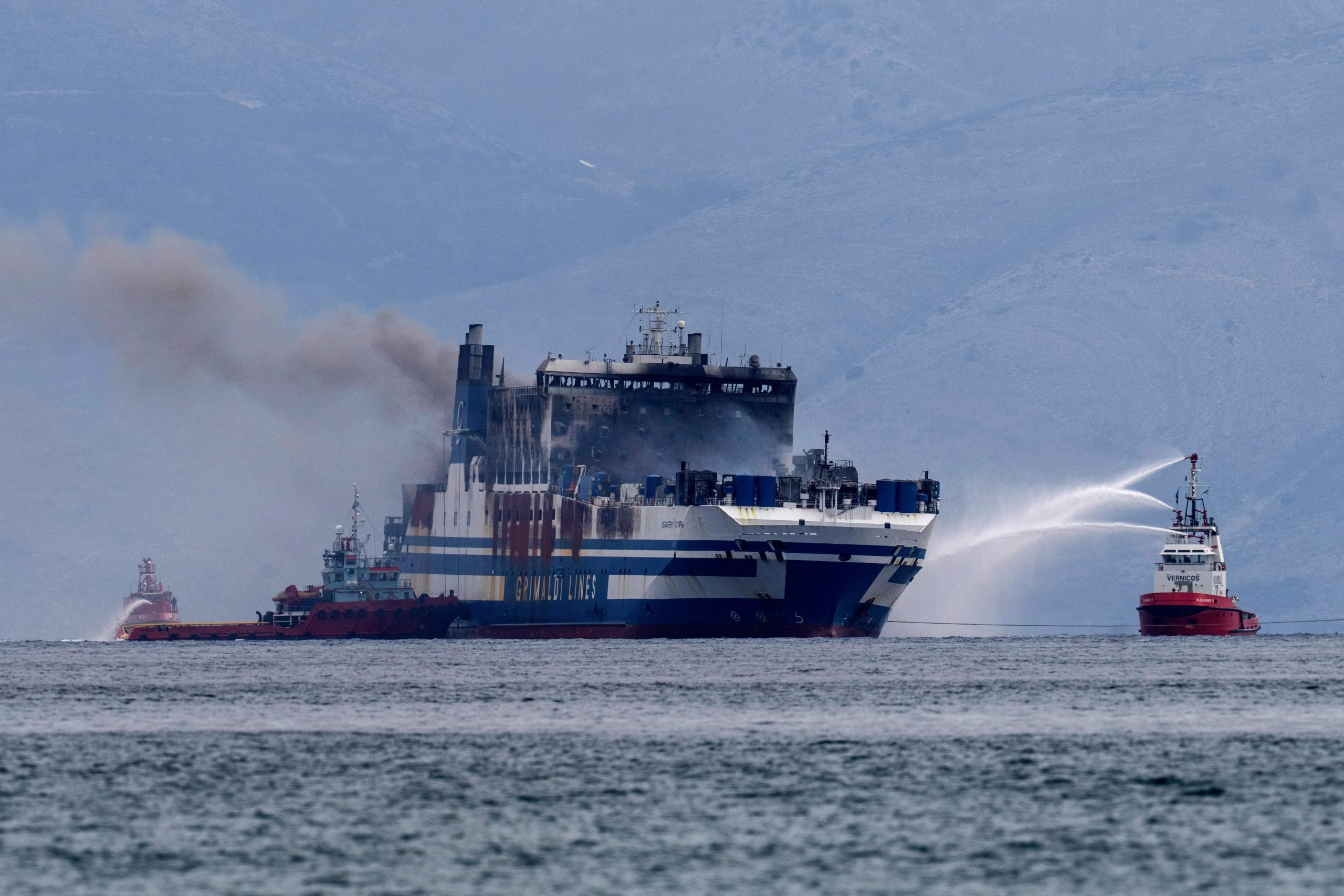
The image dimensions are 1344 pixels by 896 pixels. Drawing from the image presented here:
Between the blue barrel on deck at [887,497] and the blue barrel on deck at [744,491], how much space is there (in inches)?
307

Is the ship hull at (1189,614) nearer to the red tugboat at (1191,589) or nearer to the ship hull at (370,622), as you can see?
the red tugboat at (1191,589)

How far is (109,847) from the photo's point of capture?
53688mm

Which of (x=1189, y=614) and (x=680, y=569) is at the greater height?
(x=680, y=569)

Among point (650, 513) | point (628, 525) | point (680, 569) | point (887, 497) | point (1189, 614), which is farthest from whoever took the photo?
point (1189, 614)

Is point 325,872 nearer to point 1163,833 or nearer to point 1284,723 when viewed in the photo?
point 1163,833

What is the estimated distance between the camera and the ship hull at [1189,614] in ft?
519

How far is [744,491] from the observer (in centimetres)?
14288

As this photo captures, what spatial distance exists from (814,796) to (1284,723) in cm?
2289

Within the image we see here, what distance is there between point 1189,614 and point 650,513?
35.2m

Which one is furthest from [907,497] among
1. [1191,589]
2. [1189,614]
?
[1191,589]

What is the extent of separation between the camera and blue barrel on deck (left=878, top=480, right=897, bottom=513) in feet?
479

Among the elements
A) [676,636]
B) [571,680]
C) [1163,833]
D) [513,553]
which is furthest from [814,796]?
[513,553]

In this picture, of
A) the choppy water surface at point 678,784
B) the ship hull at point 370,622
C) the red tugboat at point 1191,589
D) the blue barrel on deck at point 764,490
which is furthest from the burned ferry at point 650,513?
the choppy water surface at point 678,784

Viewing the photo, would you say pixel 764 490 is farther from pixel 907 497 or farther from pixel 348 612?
pixel 348 612
